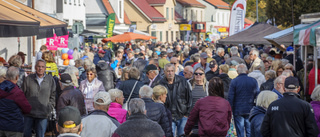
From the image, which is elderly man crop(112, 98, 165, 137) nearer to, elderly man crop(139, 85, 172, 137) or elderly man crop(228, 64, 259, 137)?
elderly man crop(139, 85, 172, 137)

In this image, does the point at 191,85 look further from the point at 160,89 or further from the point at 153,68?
the point at 160,89

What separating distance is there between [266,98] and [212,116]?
83 cm

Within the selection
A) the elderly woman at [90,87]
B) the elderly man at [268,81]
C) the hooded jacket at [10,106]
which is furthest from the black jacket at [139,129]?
the elderly man at [268,81]

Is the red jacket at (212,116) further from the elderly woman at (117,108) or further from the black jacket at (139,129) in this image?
the black jacket at (139,129)

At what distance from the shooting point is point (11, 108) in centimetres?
869

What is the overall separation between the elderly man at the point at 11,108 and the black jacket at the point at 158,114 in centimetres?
235

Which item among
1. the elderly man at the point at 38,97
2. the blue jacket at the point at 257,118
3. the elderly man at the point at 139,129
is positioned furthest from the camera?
the elderly man at the point at 38,97

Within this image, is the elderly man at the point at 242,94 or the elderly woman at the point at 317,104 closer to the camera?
the elderly woman at the point at 317,104

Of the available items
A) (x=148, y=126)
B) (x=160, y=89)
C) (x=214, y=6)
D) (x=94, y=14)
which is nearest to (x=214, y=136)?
(x=160, y=89)

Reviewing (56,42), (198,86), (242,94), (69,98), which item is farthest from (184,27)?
(69,98)

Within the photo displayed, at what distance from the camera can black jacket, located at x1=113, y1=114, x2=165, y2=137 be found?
19.5 ft

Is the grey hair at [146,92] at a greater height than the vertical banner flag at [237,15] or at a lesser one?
lesser

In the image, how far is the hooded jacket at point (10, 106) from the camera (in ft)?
28.3

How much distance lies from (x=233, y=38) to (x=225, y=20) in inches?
3027
